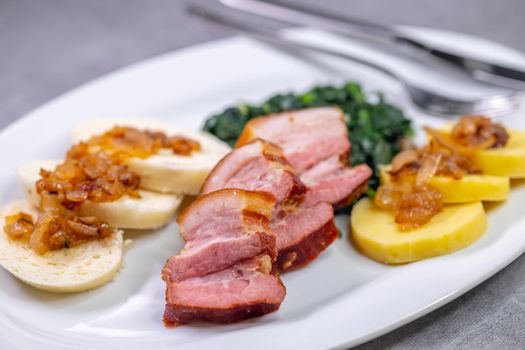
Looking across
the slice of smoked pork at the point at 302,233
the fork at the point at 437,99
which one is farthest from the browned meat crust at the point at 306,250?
the fork at the point at 437,99

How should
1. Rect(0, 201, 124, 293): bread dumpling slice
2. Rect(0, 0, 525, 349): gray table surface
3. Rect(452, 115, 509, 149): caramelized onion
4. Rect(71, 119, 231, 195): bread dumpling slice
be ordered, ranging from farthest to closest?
Rect(0, 0, 525, 349): gray table surface → Rect(452, 115, 509, 149): caramelized onion → Rect(71, 119, 231, 195): bread dumpling slice → Rect(0, 201, 124, 293): bread dumpling slice

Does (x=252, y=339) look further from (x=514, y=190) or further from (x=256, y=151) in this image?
(x=514, y=190)

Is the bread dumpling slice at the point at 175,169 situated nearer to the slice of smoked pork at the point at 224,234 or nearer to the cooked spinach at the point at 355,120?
the cooked spinach at the point at 355,120

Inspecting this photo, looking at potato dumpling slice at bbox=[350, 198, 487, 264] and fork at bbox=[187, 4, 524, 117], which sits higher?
fork at bbox=[187, 4, 524, 117]

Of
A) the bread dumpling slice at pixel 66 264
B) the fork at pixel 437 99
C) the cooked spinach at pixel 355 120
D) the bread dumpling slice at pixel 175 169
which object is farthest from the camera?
the fork at pixel 437 99

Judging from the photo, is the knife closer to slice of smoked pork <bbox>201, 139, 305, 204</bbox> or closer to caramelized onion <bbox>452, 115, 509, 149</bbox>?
caramelized onion <bbox>452, 115, 509, 149</bbox>

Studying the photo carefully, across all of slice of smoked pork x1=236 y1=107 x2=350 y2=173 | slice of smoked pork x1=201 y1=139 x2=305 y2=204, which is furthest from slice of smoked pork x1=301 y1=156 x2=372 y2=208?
slice of smoked pork x1=201 y1=139 x2=305 y2=204

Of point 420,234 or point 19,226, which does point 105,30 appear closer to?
point 19,226
